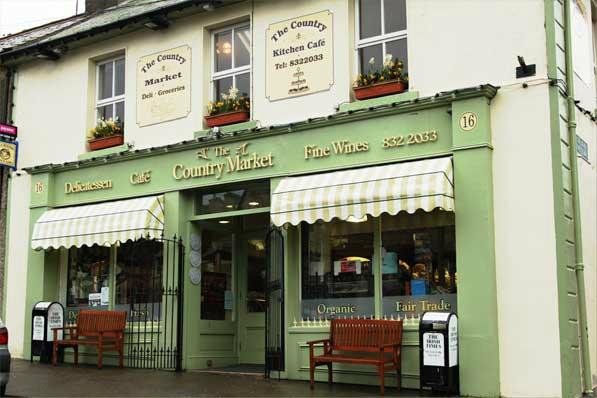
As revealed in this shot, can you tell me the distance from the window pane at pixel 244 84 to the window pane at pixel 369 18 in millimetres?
2284

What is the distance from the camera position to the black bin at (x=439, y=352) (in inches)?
391

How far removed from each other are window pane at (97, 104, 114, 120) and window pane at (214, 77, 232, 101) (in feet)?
8.64

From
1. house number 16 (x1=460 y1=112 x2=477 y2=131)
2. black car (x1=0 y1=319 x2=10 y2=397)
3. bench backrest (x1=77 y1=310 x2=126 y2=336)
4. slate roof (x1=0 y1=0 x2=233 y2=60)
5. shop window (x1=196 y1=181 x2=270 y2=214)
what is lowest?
black car (x1=0 y1=319 x2=10 y2=397)

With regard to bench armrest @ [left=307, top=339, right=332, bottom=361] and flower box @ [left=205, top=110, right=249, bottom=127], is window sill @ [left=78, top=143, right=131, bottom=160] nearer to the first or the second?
flower box @ [left=205, top=110, right=249, bottom=127]

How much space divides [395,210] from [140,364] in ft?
19.0

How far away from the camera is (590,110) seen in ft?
39.7

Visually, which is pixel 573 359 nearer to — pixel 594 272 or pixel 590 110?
pixel 594 272

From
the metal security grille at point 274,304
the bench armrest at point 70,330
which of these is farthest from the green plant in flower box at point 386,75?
the bench armrest at point 70,330

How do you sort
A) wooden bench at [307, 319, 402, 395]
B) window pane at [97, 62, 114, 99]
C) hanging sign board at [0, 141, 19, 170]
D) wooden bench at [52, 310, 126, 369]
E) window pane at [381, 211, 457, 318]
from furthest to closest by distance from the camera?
1. hanging sign board at [0, 141, 19, 170]
2. window pane at [97, 62, 114, 99]
3. wooden bench at [52, 310, 126, 369]
4. window pane at [381, 211, 457, 318]
5. wooden bench at [307, 319, 402, 395]

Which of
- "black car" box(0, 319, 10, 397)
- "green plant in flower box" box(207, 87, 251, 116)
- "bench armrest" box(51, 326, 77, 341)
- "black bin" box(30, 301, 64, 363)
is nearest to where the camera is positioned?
"black car" box(0, 319, 10, 397)

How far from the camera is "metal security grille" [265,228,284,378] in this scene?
12.0m

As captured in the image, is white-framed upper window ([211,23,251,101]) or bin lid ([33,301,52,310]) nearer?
white-framed upper window ([211,23,251,101])

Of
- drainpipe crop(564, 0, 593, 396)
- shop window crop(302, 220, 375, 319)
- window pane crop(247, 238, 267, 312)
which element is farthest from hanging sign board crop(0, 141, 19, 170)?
drainpipe crop(564, 0, 593, 396)

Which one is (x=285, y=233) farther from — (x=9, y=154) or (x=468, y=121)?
(x=9, y=154)
